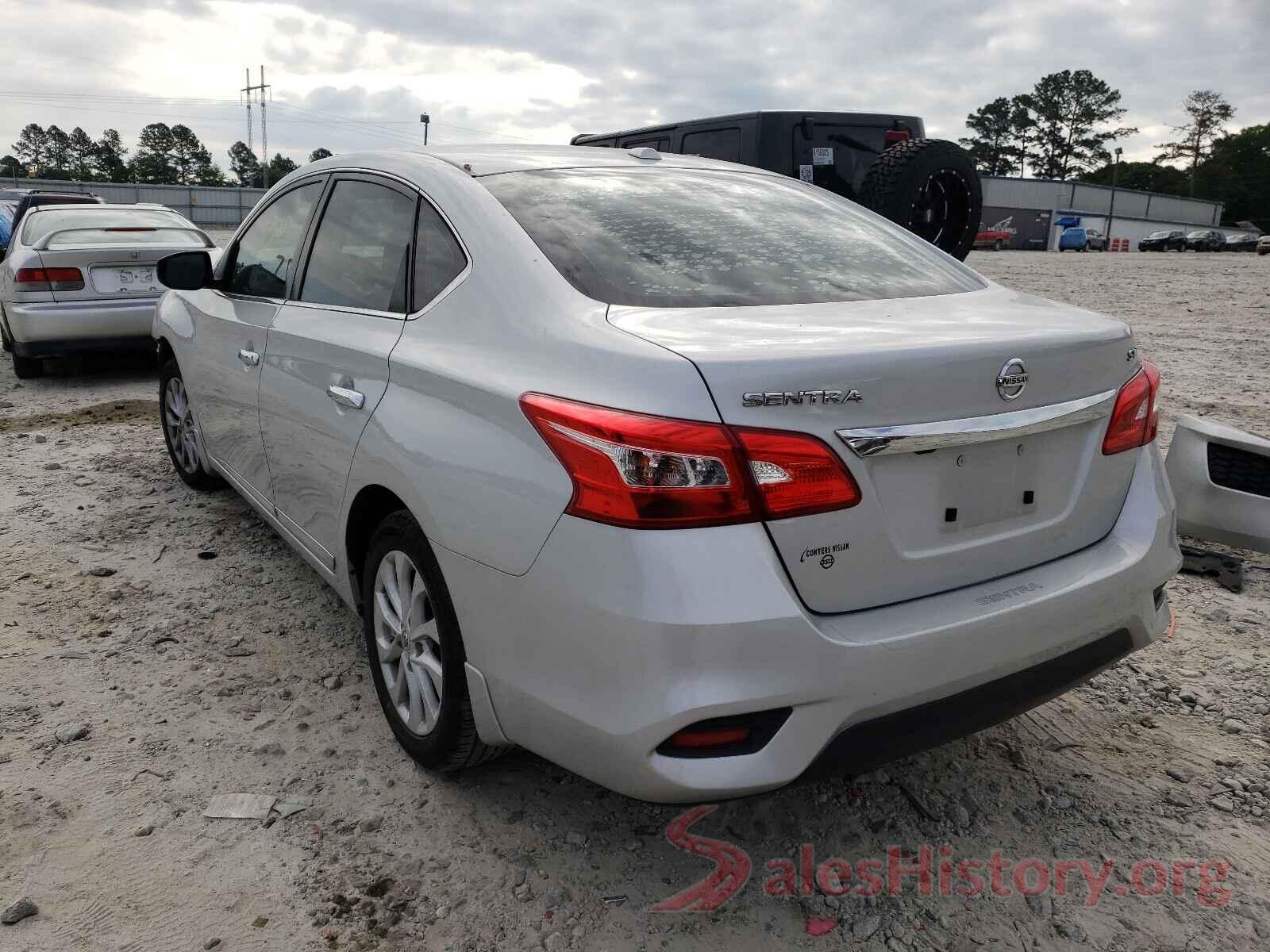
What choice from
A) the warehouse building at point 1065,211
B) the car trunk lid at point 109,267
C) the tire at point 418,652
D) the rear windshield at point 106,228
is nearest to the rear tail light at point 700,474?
the tire at point 418,652

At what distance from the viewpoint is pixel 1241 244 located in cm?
4906

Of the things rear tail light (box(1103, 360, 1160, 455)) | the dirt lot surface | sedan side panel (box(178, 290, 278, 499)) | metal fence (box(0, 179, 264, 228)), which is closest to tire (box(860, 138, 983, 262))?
the dirt lot surface

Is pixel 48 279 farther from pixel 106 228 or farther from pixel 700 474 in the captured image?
pixel 700 474

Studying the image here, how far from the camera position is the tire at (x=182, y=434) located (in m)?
4.83

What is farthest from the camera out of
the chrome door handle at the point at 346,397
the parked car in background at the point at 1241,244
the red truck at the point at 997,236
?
the red truck at the point at 997,236

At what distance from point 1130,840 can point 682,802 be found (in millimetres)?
1290

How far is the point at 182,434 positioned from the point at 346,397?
2817 millimetres

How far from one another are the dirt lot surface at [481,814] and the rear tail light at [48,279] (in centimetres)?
489

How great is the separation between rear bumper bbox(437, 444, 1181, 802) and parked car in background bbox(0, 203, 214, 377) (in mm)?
7130

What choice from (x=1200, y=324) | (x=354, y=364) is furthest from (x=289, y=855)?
(x=1200, y=324)

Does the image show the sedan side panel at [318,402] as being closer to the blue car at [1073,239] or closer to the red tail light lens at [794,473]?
the red tail light lens at [794,473]

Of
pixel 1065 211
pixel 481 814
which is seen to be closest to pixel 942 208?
pixel 481 814

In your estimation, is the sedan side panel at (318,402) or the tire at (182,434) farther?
the tire at (182,434)

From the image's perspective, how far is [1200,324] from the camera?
35.4 ft
